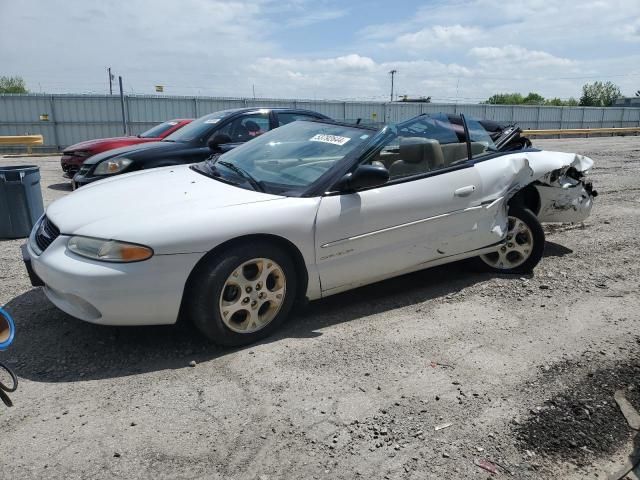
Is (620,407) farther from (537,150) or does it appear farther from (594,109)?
(594,109)

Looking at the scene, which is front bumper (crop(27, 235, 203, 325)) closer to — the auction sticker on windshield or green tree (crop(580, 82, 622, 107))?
the auction sticker on windshield

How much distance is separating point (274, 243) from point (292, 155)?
1000 millimetres

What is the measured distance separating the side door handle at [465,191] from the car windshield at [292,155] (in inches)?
33.6

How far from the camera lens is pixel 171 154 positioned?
7.09m

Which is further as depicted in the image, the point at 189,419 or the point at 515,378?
the point at 515,378

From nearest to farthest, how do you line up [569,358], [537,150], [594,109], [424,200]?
[569,358] → [424,200] → [537,150] → [594,109]

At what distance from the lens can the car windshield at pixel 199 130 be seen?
7457mm

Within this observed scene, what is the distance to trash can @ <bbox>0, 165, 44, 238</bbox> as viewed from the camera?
5930 mm

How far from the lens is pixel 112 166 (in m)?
7.11

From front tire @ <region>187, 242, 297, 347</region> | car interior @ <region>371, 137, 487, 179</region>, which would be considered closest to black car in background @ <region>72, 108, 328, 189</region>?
car interior @ <region>371, 137, 487, 179</region>

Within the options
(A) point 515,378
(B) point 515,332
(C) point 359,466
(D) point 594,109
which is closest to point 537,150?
(B) point 515,332

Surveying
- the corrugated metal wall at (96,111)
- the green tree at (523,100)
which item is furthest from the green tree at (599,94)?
the corrugated metal wall at (96,111)

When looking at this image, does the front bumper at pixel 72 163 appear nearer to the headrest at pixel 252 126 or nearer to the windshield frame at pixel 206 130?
the windshield frame at pixel 206 130

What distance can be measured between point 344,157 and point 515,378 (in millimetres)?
1934
